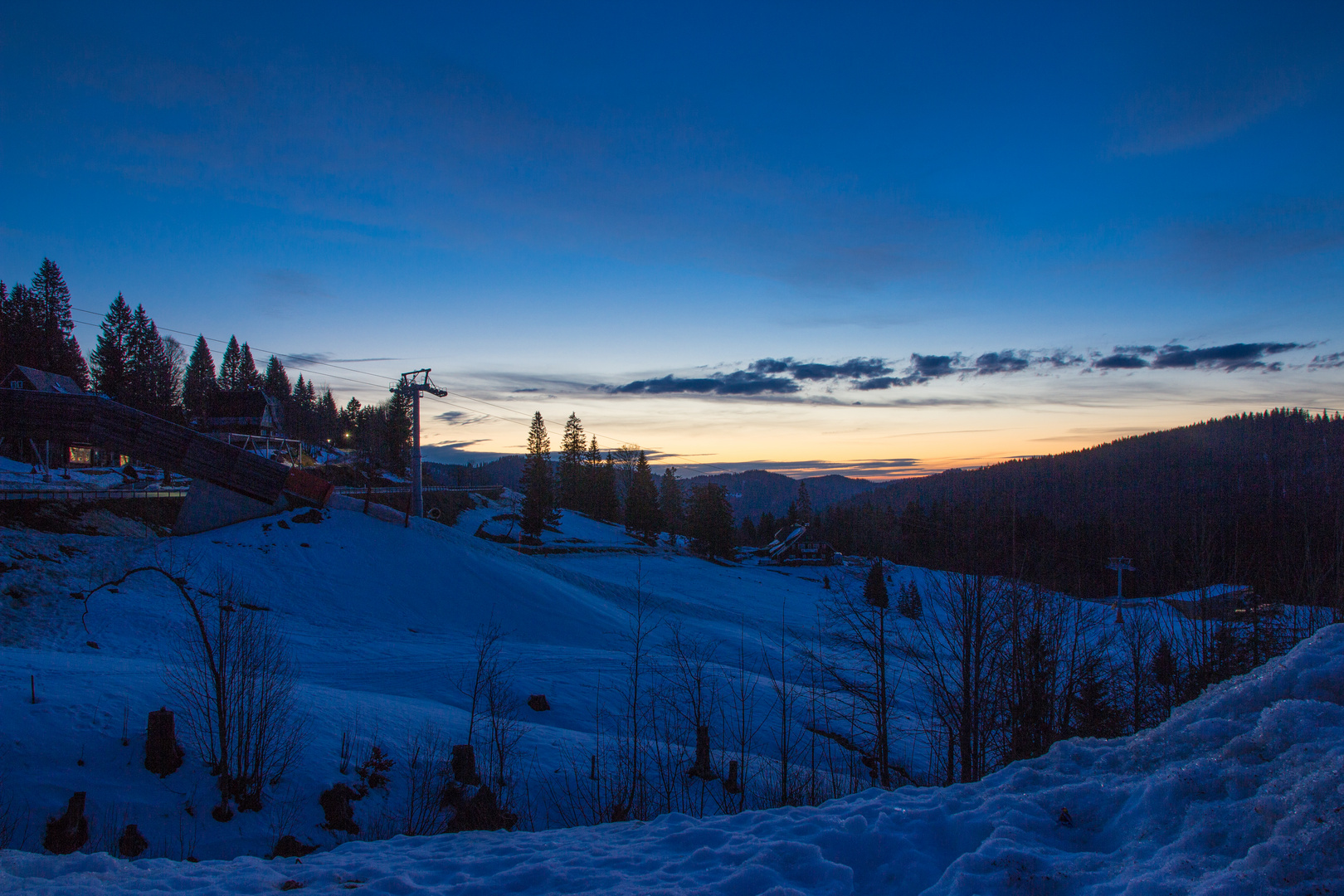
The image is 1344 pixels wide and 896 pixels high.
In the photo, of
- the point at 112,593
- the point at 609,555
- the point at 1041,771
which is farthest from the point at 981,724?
the point at 609,555

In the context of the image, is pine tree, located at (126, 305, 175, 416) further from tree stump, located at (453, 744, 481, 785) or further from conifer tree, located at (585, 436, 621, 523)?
tree stump, located at (453, 744, 481, 785)

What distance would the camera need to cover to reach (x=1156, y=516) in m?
90.9

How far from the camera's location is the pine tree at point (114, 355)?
2406 inches

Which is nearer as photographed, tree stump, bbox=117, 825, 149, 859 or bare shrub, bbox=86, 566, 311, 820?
tree stump, bbox=117, 825, 149, 859

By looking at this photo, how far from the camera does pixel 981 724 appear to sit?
1391cm

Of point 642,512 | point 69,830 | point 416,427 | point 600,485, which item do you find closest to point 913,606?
point 69,830

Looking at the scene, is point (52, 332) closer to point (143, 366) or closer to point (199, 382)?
point (143, 366)

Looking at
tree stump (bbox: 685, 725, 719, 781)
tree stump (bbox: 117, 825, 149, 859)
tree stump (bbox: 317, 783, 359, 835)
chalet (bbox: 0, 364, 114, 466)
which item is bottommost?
tree stump (bbox: 685, 725, 719, 781)

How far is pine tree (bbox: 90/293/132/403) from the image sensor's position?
201 ft

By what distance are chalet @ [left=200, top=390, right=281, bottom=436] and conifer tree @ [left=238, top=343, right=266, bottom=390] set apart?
1667 cm

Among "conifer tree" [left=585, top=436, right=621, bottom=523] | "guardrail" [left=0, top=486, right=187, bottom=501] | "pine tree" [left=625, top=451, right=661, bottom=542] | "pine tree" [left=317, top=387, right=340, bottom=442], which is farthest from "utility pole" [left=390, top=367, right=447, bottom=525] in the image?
"pine tree" [left=317, top=387, right=340, bottom=442]

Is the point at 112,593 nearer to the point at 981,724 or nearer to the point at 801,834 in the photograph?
the point at 801,834

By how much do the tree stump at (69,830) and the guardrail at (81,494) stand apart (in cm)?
2244

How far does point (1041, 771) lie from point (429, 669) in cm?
1847
